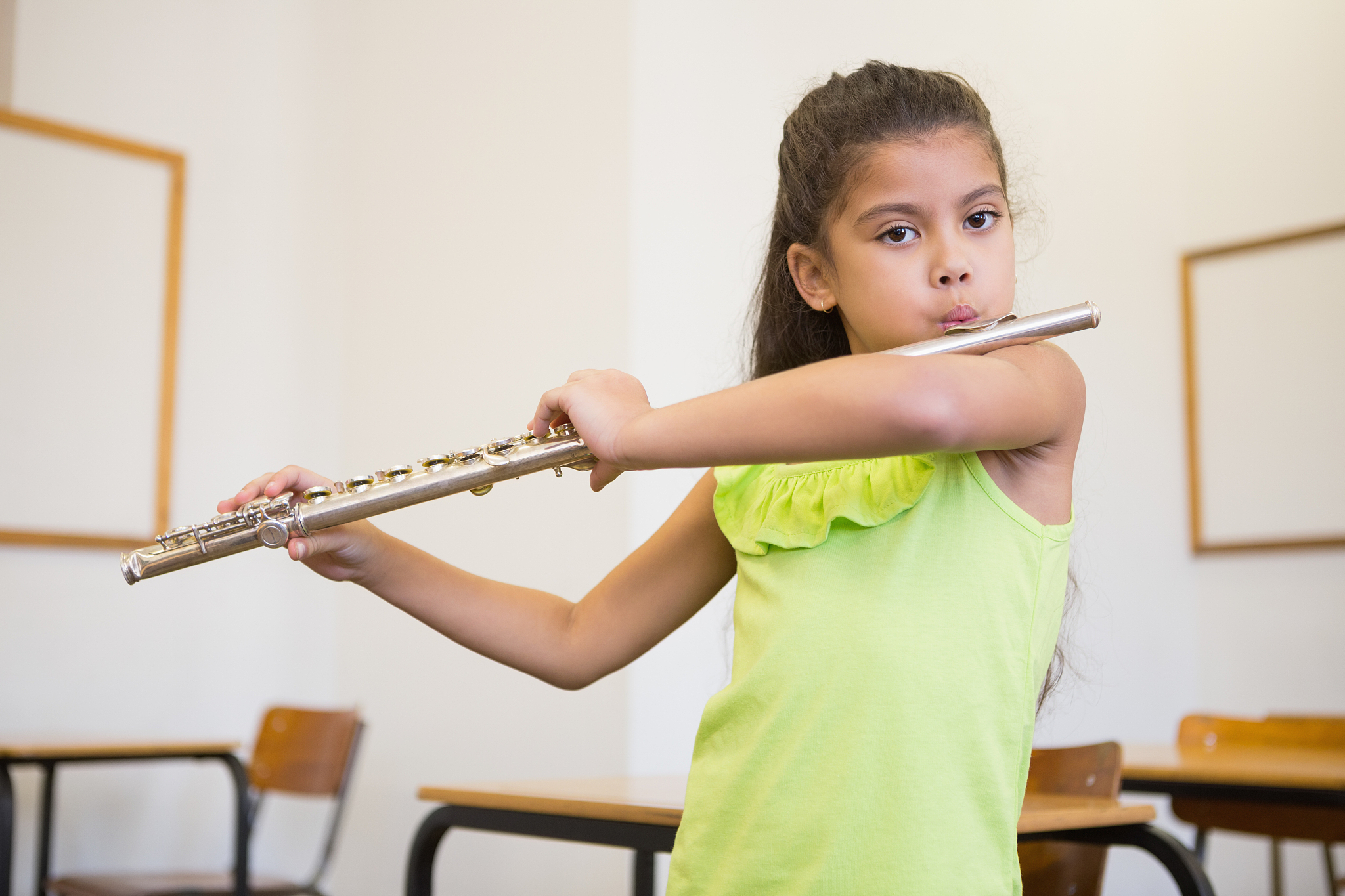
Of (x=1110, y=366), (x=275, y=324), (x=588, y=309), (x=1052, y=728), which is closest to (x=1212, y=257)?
(x=1110, y=366)

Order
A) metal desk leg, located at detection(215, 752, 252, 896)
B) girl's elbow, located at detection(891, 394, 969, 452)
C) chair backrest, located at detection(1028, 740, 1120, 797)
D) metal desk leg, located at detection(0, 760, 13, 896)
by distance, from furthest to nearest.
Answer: metal desk leg, located at detection(215, 752, 252, 896) → metal desk leg, located at detection(0, 760, 13, 896) → chair backrest, located at detection(1028, 740, 1120, 797) → girl's elbow, located at detection(891, 394, 969, 452)

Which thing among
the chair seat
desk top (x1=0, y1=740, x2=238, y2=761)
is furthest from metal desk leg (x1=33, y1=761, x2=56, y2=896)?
desk top (x1=0, y1=740, x2=238, y2=761)

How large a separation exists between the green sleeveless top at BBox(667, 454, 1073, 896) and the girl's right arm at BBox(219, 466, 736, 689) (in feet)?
0.61

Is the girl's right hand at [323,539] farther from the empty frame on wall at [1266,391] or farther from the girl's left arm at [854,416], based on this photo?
the empty frame on wall at [1266,391]

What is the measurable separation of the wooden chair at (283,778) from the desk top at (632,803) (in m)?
1.34

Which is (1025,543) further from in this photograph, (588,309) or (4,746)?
(4,746)

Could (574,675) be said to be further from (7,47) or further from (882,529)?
(7,47)

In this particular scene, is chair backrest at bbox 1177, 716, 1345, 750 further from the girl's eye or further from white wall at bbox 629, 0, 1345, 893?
the girl's eye

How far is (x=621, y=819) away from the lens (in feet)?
4.34

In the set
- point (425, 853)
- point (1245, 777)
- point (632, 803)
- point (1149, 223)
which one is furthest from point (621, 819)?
point (1149, 223)

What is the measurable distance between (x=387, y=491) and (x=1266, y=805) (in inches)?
87.2

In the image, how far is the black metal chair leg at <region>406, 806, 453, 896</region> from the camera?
161 cm

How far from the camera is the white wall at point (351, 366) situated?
280cm

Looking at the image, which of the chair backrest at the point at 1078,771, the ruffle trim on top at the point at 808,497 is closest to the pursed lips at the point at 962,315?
the ruffle trim on top at the point at 808,497
